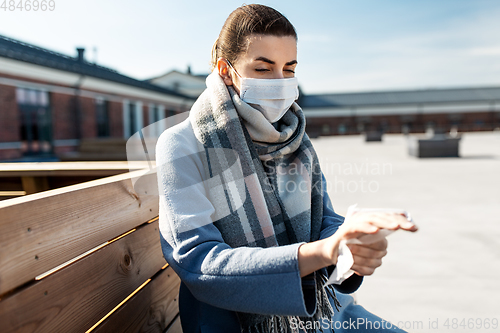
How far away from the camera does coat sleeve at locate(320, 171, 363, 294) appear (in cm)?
125

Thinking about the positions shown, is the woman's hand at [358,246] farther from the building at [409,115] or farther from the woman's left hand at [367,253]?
the building at [409,115]

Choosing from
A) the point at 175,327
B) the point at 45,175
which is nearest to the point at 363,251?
the point at 175,327

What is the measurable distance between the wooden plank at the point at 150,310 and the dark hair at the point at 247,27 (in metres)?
0.97

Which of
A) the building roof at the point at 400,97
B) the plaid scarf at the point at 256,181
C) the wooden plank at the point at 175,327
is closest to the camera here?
the plaid scarf at the point at 256,181

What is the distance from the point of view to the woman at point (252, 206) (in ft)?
3.07

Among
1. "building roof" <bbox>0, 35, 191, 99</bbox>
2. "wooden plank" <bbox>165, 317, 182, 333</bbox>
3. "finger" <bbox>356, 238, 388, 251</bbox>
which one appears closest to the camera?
"finger" <bbox>356, 238, 388, 251</bbox>

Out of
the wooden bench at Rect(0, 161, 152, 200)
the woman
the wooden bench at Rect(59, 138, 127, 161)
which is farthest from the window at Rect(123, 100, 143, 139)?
the woman

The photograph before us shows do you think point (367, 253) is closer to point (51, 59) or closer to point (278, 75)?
point (278, 75)

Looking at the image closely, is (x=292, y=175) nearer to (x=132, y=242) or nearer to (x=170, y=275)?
(x=132, y=242)

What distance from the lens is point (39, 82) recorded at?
1309 cm

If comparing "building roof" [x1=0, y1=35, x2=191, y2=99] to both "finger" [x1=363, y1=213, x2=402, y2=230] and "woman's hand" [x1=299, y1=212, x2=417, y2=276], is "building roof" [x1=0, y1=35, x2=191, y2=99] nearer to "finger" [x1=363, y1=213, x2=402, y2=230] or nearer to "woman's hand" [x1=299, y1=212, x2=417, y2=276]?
"woman's hand" [x1=299, y1=212, x2=417, y2=276]

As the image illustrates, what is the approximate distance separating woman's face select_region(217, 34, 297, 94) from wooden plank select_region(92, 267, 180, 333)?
0.88 metres

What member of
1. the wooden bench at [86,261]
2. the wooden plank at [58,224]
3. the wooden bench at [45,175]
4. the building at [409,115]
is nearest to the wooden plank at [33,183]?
the wooden bench at [45,175]

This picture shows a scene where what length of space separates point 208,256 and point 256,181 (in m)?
0.31
